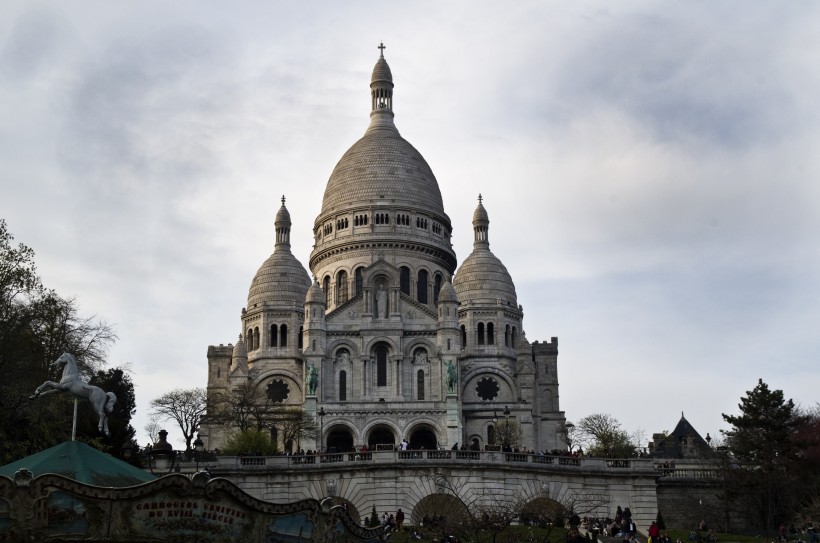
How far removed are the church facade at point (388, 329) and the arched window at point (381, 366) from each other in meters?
0.10

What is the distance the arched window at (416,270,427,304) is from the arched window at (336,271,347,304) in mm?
5833

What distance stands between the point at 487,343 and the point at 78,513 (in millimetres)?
79381

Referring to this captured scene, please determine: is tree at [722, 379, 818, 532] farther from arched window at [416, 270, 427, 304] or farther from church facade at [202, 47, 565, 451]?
arched window at [416, 270, 427, 304]

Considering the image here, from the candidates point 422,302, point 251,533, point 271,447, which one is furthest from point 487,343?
point 251,533

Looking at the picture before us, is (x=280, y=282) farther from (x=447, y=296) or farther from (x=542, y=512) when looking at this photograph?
(x=542, y=512)

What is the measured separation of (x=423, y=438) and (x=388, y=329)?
337 inches

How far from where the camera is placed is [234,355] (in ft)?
324

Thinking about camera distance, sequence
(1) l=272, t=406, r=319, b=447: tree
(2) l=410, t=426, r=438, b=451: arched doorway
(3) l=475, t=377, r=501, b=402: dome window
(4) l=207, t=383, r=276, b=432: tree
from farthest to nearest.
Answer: (3) l=475, t=377, r=501, b=402: dome window → (2) l=410, t=426, r=438, b=451: arched doorway → (1) l=272, t=406, r=319, b=447: tree → (4) l=207, t=383, r=276, b=432: tree

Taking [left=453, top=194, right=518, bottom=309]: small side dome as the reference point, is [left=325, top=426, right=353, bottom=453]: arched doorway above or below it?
below

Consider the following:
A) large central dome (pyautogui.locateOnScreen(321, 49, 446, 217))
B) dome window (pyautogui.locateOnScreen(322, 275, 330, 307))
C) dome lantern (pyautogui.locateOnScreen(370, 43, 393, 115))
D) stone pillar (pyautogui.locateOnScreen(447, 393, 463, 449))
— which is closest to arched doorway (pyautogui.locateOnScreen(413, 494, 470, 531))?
stone pillar (pyautogui.locateOnScreen(447, 393, 463, 449))

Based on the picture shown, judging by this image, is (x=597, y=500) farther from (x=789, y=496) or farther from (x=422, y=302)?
(x=422, y=302)

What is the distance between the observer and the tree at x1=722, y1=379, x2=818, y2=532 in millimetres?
55156

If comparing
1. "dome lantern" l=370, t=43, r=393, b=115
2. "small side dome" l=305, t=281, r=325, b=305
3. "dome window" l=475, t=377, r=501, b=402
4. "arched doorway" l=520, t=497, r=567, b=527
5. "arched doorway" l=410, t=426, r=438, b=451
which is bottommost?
"arched doorway" l=520, t=497, r=567, b=527

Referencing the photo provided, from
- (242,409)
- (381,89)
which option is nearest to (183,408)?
(242,409)
